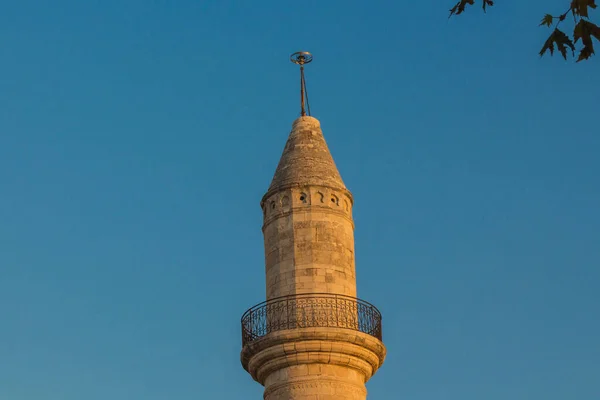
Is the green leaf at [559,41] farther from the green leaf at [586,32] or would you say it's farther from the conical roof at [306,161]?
the conical roof at [306,161]

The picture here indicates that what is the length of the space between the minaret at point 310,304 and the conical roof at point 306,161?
30 millimetres

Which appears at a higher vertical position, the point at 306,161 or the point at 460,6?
the point at 306,161

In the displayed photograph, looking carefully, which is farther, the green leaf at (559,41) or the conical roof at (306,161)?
the conical roof at (306,161)

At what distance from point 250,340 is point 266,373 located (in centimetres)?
73

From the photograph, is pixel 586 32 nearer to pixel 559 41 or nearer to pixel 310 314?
pixel 559 41

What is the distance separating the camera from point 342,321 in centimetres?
2162

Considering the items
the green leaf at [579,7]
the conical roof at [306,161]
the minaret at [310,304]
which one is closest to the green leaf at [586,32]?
the green leaf at [579,7]

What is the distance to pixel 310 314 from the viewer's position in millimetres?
21438

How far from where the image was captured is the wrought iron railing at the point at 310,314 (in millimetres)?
21438

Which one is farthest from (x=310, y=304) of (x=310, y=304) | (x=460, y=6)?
(x=460, y=6)

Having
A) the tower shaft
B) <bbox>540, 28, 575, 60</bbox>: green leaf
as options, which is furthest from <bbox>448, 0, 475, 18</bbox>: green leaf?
the tower shaft

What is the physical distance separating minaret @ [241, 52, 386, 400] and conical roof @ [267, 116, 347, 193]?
3 cm

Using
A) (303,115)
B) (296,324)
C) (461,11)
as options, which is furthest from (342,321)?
(461,11)

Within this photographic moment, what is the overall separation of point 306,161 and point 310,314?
369cm
